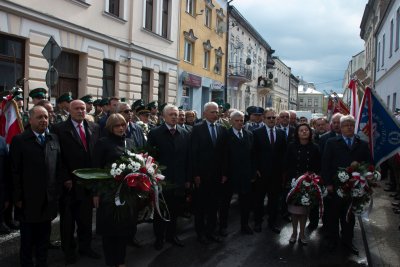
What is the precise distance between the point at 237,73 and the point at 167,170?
29.0 metres

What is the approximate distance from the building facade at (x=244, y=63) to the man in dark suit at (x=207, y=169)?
26785mm

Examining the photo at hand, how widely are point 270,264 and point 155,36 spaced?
50.6ft

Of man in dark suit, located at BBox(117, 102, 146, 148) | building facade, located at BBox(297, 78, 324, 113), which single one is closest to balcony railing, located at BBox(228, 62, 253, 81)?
man in dark suit, located at BBox(117, 102, 146, 148)

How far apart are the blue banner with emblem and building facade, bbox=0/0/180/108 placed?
750 cm

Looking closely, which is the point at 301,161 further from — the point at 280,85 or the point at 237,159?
the point at 280,85

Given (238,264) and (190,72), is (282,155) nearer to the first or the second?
(238,264)

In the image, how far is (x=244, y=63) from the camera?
38000mm

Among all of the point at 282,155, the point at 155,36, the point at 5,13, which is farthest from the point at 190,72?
the point at 282,155

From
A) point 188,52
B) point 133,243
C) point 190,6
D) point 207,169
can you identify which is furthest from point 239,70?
point 133,243

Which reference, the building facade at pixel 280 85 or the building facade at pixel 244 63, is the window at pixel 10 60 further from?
the building facade at pixel 280 85

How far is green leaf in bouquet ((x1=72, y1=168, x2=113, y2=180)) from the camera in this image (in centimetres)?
431

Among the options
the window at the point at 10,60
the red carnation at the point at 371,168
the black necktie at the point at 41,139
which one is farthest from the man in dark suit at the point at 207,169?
the window at the point at 10,60

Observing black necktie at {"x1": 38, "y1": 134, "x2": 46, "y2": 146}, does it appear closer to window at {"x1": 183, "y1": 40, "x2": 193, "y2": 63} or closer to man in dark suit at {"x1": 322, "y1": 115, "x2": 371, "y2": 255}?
man in dark suit at {"x1": 322, "y1": 115, "x2": 371, "y2": 255}

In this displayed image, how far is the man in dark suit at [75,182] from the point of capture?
201 inches
